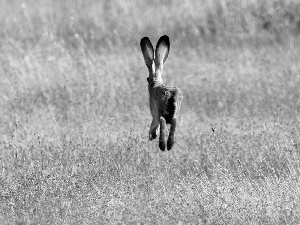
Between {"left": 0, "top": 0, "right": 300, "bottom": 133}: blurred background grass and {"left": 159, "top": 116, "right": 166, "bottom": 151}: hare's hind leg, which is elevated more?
{"left": 0, "top": 0, "right": 300, "bottom": 133}: blurred background grass

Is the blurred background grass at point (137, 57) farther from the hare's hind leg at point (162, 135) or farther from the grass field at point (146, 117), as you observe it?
the hare's hind leg at point (162, 135)

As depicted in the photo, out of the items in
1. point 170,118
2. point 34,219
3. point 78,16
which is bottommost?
point 34,219

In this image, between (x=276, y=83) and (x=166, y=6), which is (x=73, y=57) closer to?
(x=276, y=83)

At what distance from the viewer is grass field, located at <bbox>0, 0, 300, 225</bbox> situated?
839cm

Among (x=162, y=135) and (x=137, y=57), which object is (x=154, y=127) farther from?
(x=137, y=57)

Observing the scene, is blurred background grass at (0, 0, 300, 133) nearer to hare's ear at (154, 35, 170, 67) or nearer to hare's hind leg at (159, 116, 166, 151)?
hare's ear at (154, 35, 170, 67)

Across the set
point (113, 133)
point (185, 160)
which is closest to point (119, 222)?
point (185, 160)

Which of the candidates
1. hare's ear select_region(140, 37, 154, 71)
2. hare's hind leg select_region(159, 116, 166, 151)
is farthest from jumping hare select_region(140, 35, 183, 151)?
hare's ear select_region(140, 37, 154, 71)

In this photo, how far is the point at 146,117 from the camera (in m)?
12.8

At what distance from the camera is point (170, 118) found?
9.38 m

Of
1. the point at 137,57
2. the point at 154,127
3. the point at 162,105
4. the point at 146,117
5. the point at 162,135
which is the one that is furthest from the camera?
the point at 137,57

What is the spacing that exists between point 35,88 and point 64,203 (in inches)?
268

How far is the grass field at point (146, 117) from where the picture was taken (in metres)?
8.39

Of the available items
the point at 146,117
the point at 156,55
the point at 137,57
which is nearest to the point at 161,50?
the point at 156,55
